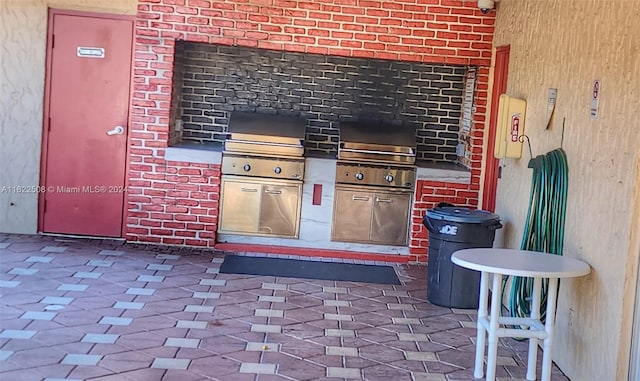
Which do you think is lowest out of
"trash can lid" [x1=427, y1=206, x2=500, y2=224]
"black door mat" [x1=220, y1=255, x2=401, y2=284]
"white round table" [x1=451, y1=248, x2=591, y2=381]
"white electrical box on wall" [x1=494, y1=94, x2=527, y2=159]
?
"black door mat" [x1=220, y1=255, x2=401, y2=284]

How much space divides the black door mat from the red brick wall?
542 mm

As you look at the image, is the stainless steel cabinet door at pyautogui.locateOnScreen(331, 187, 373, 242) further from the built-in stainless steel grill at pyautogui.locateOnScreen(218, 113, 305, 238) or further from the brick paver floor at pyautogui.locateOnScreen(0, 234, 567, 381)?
the brick paver floor at pyautogui.locateOnScreen(0, 234, 567, 381)

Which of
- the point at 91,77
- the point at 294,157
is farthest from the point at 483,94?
the point at 91,77

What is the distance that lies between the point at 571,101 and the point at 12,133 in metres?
5.15

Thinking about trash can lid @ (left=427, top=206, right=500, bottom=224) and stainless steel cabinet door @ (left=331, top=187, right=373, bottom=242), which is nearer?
trash can lid @ (left=427, top=206, right=500, bottom=224)

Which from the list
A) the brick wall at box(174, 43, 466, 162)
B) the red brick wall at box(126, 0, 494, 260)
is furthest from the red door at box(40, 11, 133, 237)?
the brick wall at box(174, 43, 466, 162)

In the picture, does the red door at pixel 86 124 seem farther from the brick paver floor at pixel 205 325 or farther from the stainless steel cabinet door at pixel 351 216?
the stainless steel cabinet door at pixel 351 216

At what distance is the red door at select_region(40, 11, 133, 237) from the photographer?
7.61 m

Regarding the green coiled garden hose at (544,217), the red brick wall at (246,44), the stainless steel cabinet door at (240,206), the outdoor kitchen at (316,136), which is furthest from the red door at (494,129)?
the stainless steel cabinet door at (240,206)

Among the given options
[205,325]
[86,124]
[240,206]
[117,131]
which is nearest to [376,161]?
[240,206]

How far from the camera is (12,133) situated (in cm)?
765

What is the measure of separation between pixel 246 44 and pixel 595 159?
390cm

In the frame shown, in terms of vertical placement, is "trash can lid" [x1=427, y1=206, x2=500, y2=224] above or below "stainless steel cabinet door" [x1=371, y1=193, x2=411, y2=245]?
above

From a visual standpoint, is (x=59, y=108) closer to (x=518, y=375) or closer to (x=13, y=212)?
(x=13, y=212)
